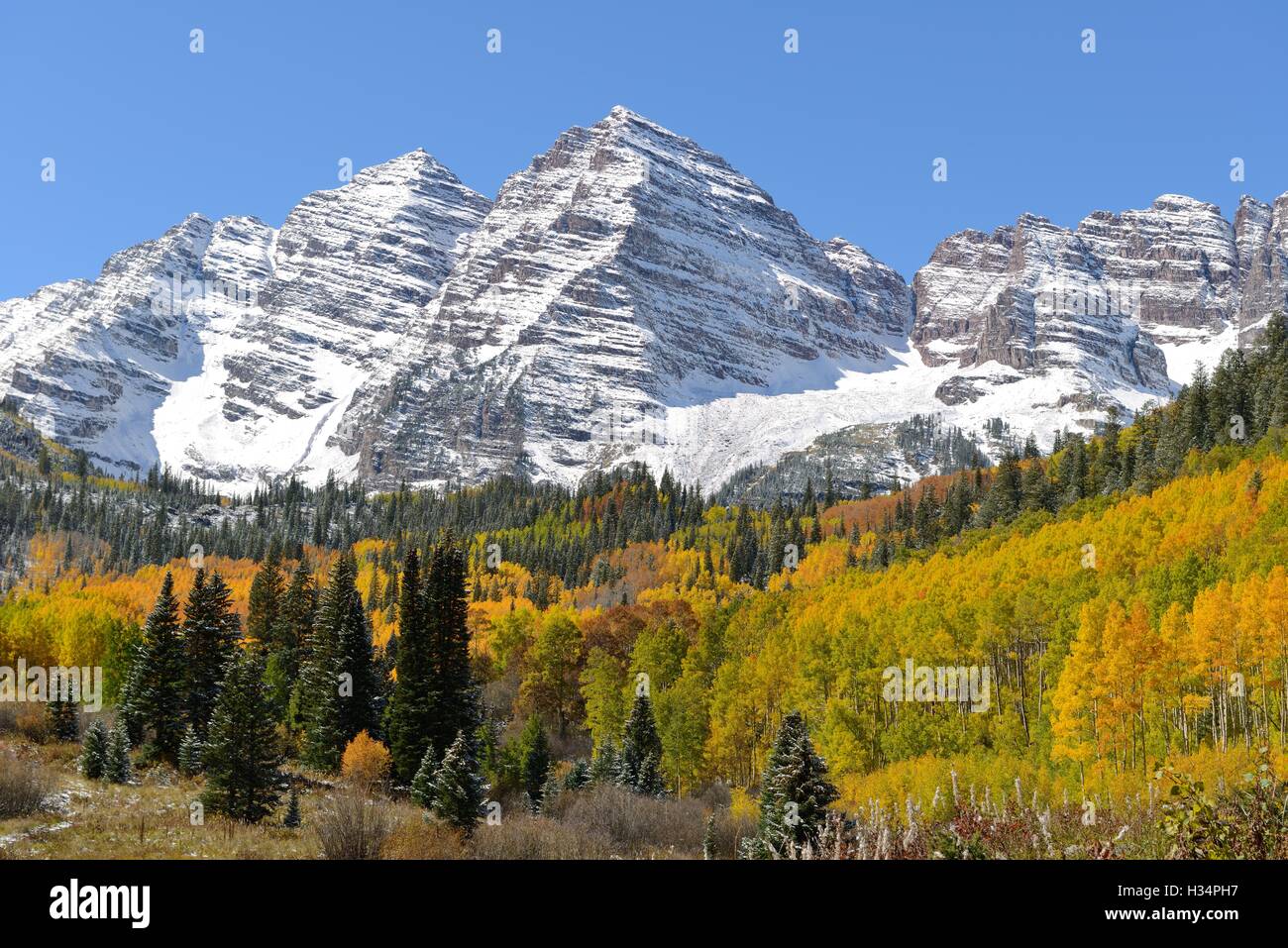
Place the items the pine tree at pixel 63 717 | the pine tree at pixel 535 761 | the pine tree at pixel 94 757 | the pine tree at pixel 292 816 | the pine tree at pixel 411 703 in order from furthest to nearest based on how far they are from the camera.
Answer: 1. the pine tree at pixel 535 761
2. the pine tree at pixel 63 717
3. the pine tree at pixel 411 703
4. the pine tree at pixel 94 757
5. the pine tree at pixel 292 816

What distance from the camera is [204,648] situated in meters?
69.8

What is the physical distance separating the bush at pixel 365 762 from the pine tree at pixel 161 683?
926 cm

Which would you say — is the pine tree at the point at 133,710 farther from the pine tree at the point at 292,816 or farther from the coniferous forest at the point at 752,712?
the pine tree at the point at 292,816

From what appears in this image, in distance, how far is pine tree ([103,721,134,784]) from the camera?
5322 cm

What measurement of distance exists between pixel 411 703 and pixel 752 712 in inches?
1045

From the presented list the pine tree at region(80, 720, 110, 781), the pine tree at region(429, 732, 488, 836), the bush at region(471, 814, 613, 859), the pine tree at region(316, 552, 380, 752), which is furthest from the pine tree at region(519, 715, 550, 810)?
the bush at region(471, 814, 613, 859)

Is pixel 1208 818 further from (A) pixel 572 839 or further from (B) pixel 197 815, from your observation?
(B) pixel 197 815

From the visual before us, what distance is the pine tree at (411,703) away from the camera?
215 ft

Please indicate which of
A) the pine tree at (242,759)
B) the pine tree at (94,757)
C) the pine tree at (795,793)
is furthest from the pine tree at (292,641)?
the pine tree at (795,793)

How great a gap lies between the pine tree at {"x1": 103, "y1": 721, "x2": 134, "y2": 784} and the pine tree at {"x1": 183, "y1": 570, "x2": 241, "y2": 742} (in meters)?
8.21
